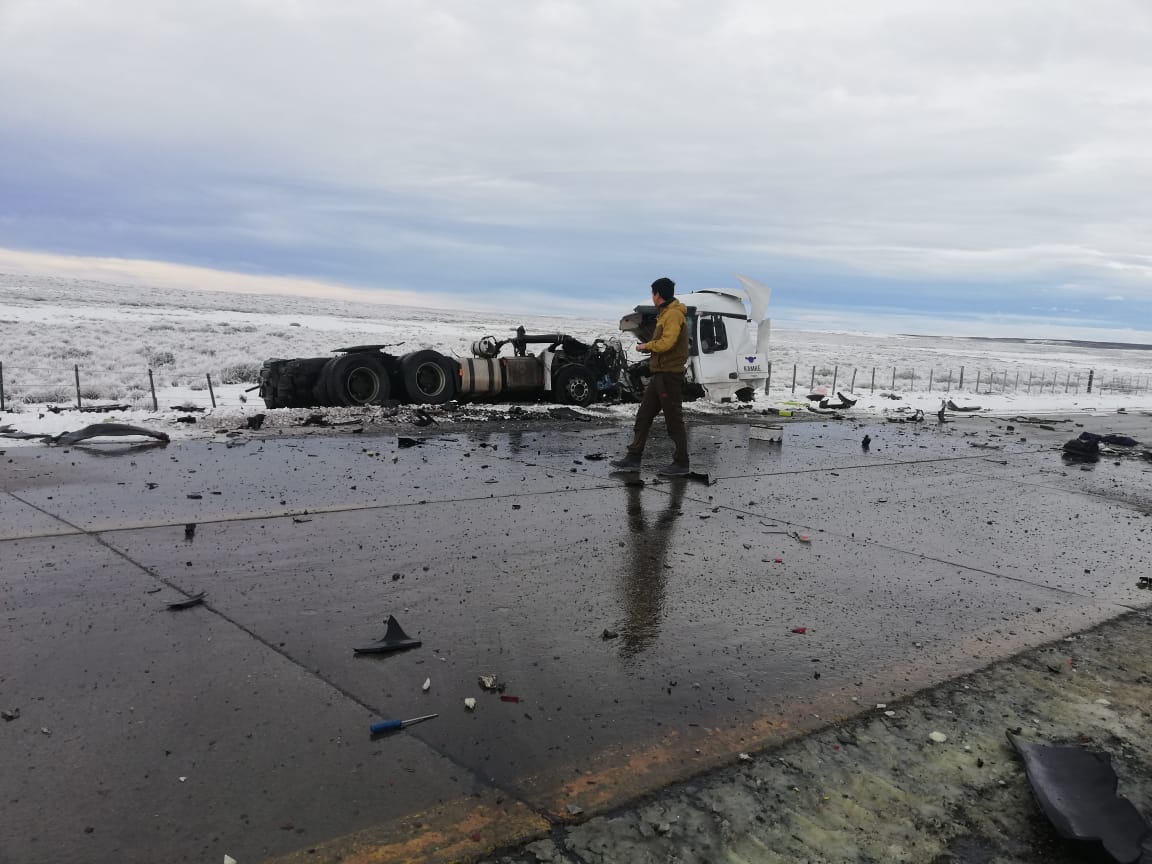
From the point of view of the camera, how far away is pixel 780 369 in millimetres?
38281

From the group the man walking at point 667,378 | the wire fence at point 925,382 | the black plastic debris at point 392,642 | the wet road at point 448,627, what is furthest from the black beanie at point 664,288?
the wire fence at point 925,382

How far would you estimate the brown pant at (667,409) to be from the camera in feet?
29.4

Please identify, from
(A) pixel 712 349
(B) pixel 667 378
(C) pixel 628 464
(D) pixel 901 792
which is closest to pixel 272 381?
(C) pixel 628 464

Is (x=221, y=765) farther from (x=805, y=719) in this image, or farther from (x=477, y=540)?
(x=477, y=540)

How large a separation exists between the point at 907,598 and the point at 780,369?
3423 centimetres

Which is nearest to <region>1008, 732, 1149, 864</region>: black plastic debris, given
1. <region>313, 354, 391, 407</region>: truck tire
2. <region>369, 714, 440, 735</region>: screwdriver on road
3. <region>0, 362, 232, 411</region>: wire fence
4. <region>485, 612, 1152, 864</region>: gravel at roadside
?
<region>485, 612, 1152, 864</region>: gravel at roadside

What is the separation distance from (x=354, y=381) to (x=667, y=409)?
7.89 metres

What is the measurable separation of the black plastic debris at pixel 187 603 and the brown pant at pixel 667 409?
5.24 m

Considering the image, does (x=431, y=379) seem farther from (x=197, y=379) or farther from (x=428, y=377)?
(x=197, y=379)

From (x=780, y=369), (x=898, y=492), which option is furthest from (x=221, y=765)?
(x=780, y=369)

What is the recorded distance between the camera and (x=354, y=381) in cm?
1509

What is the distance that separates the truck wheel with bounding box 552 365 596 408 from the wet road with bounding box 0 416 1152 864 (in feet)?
26.4

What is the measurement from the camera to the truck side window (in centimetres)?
1775

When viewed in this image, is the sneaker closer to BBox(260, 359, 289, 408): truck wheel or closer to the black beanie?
the black beanie
